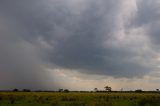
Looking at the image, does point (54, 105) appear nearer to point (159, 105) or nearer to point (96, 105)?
point (96, 105)

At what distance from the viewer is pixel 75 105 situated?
32.0 metres

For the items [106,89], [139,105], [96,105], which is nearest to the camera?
[96,105]

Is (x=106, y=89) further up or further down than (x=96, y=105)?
further up

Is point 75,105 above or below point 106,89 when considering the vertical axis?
below

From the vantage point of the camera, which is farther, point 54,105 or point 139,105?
point 139,105

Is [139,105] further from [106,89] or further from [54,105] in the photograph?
[106,89]

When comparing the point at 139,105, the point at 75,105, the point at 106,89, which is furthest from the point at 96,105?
the point at 106,89

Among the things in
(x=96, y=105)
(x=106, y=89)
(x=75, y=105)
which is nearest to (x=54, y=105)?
(x=75, y=105)

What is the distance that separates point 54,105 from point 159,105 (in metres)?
11.8

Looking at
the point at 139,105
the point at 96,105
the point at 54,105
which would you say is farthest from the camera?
the point at 139,105

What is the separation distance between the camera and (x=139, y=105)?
34.9 meters

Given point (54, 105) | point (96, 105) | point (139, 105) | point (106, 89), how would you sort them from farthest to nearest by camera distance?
point (106, 89)
point (139, 105)
point (54, 105)
point (96, 105)

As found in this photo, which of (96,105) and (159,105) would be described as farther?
(159,105)

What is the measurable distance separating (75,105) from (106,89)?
5954 inches
